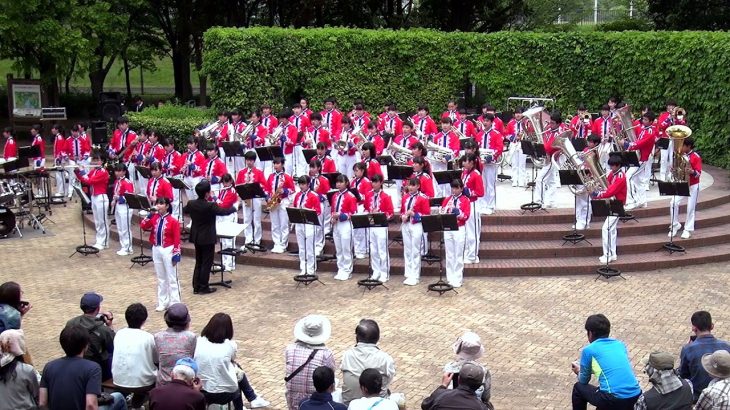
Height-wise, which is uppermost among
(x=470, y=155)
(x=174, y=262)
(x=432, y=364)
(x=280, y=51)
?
(x=280, y=51)

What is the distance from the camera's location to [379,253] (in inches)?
656

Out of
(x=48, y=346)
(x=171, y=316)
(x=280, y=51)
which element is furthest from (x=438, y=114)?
(x=171, y=316)

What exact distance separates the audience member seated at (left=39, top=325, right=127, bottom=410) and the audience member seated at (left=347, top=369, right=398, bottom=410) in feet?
8.31

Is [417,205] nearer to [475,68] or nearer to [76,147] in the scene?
[76,147]

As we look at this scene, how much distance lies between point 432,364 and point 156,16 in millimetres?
35019

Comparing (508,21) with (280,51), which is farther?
(508,21)

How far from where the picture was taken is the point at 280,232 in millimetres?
18578

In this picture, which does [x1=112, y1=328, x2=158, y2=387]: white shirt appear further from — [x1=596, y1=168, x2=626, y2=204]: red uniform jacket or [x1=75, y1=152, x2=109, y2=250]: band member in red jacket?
[x1=75, y1=152, x2=109, y2=250]: band member in red jacket

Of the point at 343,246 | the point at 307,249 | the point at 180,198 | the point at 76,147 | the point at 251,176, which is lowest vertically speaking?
the point at 307,249

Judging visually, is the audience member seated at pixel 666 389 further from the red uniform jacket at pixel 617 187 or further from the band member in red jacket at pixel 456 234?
the red uniform jacket at pixel 617 187

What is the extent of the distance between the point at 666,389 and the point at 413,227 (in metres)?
8.67

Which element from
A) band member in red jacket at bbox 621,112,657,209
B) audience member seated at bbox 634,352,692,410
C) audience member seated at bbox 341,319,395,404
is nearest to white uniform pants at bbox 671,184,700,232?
band member in red jacket at bbox 621,112,657,209

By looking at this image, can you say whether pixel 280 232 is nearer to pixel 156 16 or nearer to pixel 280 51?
pixel 280 51

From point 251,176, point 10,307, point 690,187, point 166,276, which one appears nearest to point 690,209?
A: point 690,187
